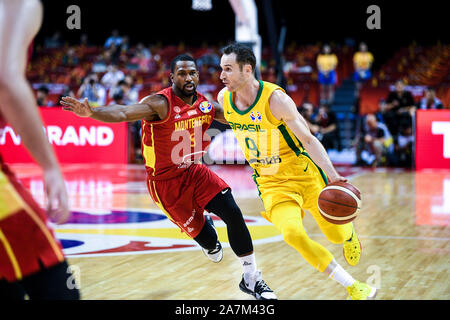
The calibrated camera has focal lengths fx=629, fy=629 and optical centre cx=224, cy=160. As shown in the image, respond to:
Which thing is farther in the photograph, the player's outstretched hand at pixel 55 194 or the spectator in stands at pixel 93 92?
the spectator in stands at pixel 93 92

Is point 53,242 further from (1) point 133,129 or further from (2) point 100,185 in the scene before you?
(1) point 133,129

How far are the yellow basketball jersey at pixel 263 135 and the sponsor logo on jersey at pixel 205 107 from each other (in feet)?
1.12

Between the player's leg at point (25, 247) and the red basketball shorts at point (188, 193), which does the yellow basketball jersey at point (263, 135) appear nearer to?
the red basketball shorts at point (188, 193)

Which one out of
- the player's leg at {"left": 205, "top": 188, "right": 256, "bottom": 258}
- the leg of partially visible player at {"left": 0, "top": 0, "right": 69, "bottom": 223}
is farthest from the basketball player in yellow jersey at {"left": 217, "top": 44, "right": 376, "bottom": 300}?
the leg of partially visible player at {"left": 0, "top": 0, "right": 69, "bottom": 223}

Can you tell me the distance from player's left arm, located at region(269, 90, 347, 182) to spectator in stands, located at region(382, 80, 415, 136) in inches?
399

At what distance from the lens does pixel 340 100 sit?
2023cm

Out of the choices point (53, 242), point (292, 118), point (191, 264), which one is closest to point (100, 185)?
point (191, 264)

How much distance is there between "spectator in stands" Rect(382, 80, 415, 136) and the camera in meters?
13.8

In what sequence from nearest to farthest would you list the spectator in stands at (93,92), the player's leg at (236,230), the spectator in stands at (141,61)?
the player's leg at (236,230) < the spectator in stands at (93,92) < the spectator in stands at (141,61)

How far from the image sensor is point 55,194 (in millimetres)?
1921

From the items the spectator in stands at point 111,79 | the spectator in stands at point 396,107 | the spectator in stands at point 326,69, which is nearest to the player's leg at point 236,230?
the spectator in stands at point 396,107

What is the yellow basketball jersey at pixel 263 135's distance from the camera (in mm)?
4293

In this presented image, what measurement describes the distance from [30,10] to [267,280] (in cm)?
340

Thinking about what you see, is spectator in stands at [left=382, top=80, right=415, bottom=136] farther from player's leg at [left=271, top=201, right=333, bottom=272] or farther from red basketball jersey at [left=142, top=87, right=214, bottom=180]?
player's leg at [left=271, top=201, right=333, bottom=272]
